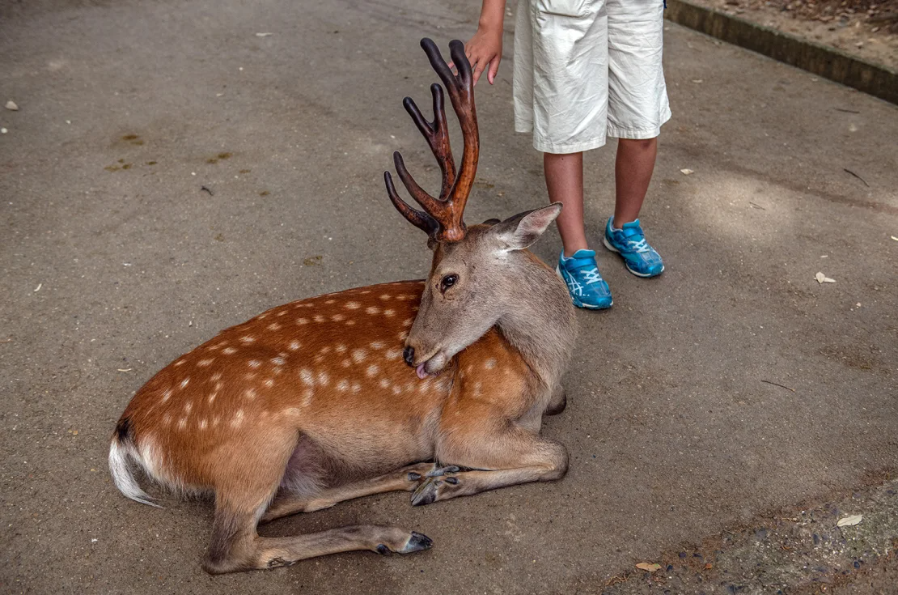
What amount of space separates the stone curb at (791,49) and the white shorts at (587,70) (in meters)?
2.78

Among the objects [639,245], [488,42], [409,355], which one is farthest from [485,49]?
[639,245]

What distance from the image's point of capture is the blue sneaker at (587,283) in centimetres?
358

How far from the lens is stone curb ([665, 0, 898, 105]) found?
214 inches

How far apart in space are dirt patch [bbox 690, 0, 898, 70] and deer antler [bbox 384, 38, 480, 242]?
419 centimetres

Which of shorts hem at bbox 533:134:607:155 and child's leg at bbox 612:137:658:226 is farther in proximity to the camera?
child's leg at bbox 612:137:658:226

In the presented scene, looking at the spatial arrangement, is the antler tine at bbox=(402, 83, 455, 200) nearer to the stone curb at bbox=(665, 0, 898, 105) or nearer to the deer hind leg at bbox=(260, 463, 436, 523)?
the deer hind leg at bbox=(260, 463, 436, 523)

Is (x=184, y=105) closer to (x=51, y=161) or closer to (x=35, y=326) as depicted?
(x=51, y=161)

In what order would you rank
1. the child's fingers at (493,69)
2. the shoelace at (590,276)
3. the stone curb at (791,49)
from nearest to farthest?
the child's fingers at (493,69)
the shoelace at (590,276)
the stone curb at (791,49)

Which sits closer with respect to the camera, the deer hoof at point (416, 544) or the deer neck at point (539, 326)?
the deer hoof at point (416, 544)

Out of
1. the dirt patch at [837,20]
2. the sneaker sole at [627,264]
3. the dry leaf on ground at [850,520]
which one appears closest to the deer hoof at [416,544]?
the dry leaf on ground at [850,520]

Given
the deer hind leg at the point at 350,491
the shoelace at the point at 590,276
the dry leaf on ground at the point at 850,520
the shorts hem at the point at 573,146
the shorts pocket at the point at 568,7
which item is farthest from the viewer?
the shoelace at the point at 590,276

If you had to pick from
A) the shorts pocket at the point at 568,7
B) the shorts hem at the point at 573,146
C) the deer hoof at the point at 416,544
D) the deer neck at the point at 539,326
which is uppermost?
the shorts pocket at the point at 568,7

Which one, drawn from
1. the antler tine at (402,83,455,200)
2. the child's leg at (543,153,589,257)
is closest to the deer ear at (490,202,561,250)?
the antler tine at (402,83,455,200)

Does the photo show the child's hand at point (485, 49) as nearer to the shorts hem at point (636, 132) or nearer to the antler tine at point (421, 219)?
the antler tine at point (421, 219)
